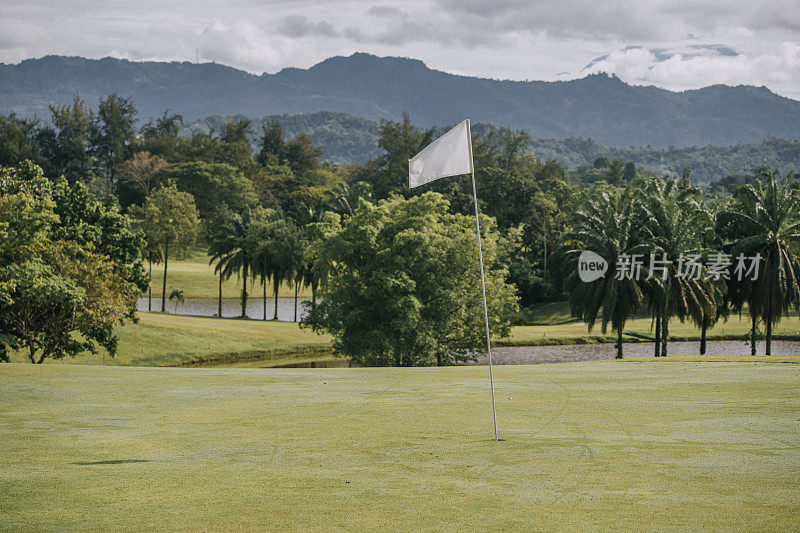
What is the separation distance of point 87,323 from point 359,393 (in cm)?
2359

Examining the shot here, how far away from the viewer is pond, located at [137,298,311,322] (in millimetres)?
93844

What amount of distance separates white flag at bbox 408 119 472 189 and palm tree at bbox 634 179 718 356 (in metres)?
38.0

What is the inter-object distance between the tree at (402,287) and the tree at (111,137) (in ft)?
493

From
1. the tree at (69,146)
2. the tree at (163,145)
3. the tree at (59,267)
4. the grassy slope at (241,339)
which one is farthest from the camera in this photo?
the tree at (163,145)

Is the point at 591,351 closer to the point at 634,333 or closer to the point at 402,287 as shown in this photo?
the point at 634,333

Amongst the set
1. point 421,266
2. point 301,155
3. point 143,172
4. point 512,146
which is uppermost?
point 512,146

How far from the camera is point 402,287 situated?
144 ft

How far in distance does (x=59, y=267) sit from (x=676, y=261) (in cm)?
4043

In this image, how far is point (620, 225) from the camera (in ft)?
174

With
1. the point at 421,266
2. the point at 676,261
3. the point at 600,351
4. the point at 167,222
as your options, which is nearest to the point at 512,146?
the point at 167,222

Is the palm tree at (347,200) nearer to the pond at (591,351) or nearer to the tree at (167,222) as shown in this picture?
the tree at (167,222)

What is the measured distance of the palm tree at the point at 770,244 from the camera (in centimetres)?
4775

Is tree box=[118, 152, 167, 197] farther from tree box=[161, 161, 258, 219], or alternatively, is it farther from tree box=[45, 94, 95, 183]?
tree box=[45, 94, 95, 183]

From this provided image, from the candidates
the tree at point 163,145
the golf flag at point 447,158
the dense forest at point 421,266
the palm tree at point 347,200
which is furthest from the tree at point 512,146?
the golf flag at point 447,158
